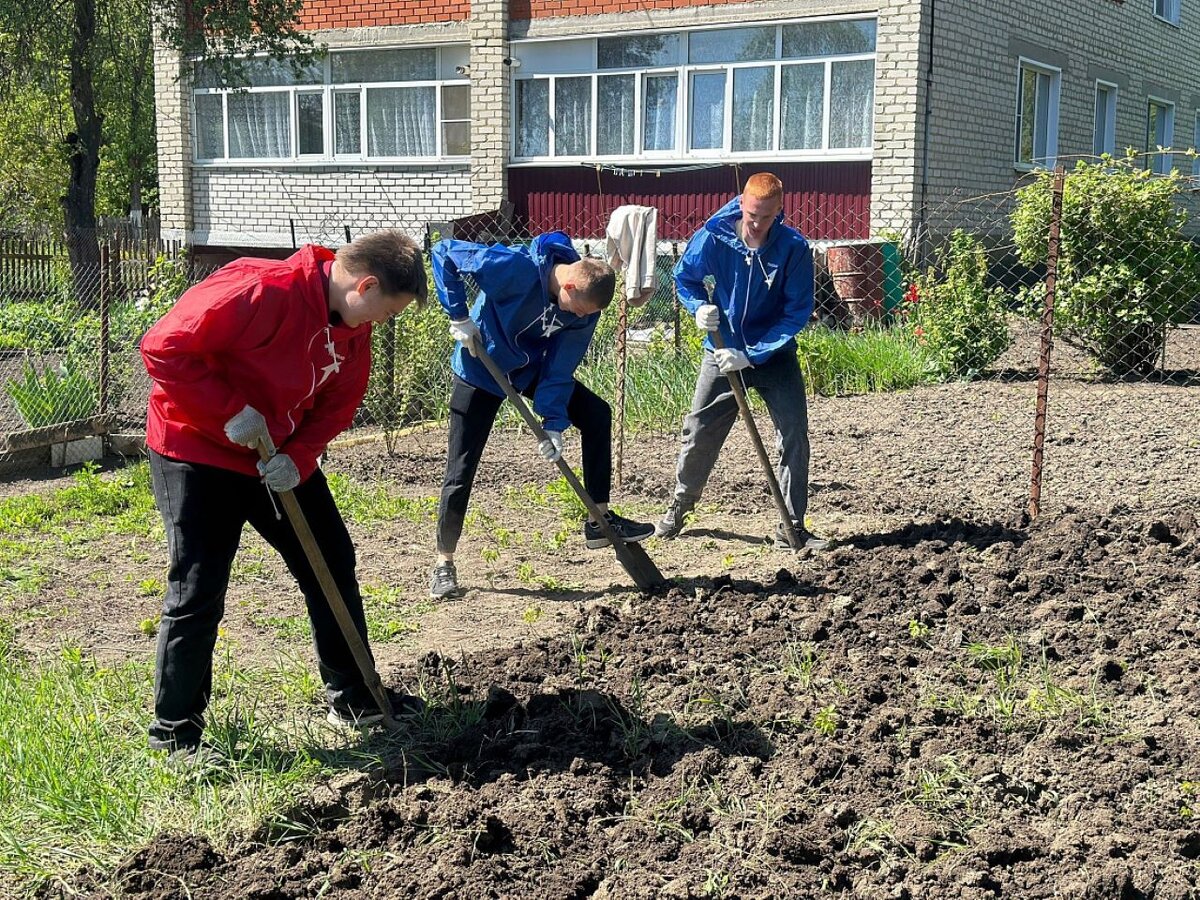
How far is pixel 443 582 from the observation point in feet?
19.1

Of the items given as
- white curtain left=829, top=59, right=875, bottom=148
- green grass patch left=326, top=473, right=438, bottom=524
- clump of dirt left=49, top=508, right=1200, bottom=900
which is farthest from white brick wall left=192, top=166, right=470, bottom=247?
clump of dirt left=49, top=508, right=1200, bottom=900

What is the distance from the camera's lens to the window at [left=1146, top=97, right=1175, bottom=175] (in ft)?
73.8

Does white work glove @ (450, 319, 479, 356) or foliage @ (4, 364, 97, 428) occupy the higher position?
white work glove @ (450, 319, 479, 356)

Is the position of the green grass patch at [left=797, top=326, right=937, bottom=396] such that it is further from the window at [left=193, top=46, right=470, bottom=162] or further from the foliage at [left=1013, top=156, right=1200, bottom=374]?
the window at [left=193, top=46, right=470, bottom=162]

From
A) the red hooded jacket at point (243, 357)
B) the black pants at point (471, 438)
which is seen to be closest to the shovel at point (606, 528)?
the black pants at point (471, 438)

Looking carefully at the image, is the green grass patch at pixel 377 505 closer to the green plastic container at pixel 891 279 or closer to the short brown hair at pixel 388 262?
the short brown hair at pixel 388 262

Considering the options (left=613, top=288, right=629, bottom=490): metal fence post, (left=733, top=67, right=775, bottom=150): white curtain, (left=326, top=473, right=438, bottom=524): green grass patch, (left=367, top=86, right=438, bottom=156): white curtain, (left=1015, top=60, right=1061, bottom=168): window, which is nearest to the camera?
(left=326, top=473, right=438, bottom=524): green grass patch

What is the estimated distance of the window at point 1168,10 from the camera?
72.4 feet

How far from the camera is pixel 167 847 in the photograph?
10.6ft

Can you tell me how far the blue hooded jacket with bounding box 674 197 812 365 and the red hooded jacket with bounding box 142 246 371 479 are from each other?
2.62 meters

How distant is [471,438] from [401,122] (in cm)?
1515

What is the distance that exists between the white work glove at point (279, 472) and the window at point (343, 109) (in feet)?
53.8

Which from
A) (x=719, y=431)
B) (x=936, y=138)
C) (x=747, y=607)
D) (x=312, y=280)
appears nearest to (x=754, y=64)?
(x=936, y=138)

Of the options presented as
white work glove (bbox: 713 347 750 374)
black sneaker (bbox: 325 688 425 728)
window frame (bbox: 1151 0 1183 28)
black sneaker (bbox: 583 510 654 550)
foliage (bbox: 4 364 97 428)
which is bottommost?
black sneaker (bbox: 325 688 425 728)
